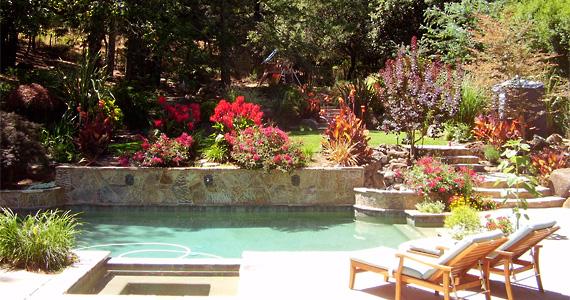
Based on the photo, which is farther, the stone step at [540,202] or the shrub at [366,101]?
the shrub at [366,101]

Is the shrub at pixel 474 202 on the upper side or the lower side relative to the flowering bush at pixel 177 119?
lower

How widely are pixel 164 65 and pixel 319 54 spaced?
211 inches

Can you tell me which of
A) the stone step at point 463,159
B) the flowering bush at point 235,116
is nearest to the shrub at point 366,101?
the stone step at point 463,159

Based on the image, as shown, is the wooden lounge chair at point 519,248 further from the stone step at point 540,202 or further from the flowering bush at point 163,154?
the flowering bush at point 163,154

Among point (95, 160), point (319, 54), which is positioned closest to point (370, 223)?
point (95, 160)

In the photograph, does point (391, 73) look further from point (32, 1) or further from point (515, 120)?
point (32, 1)

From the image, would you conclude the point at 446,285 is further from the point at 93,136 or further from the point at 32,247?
the point at 93,136

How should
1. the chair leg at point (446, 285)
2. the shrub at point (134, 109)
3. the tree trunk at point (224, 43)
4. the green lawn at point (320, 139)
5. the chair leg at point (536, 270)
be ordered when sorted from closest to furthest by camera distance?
1. the chair leg at point (446, 285)
2. the chair leg at point (536, 270)
3. the green lawn at point (320, 139)
4. the shrub at point (134, 109)
5. the tree trunk at point (224, 43)

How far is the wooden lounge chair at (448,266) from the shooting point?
4.87 m

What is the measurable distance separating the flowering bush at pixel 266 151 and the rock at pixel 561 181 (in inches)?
189

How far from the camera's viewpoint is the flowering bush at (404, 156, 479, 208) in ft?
33.7

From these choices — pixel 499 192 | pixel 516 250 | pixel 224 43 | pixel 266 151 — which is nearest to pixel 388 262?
pixel 516 250

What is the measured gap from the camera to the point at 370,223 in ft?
34.4

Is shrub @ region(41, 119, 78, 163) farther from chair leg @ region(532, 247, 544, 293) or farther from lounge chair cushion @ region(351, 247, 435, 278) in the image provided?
chair leg @ region(532, 247, 544, 293)
